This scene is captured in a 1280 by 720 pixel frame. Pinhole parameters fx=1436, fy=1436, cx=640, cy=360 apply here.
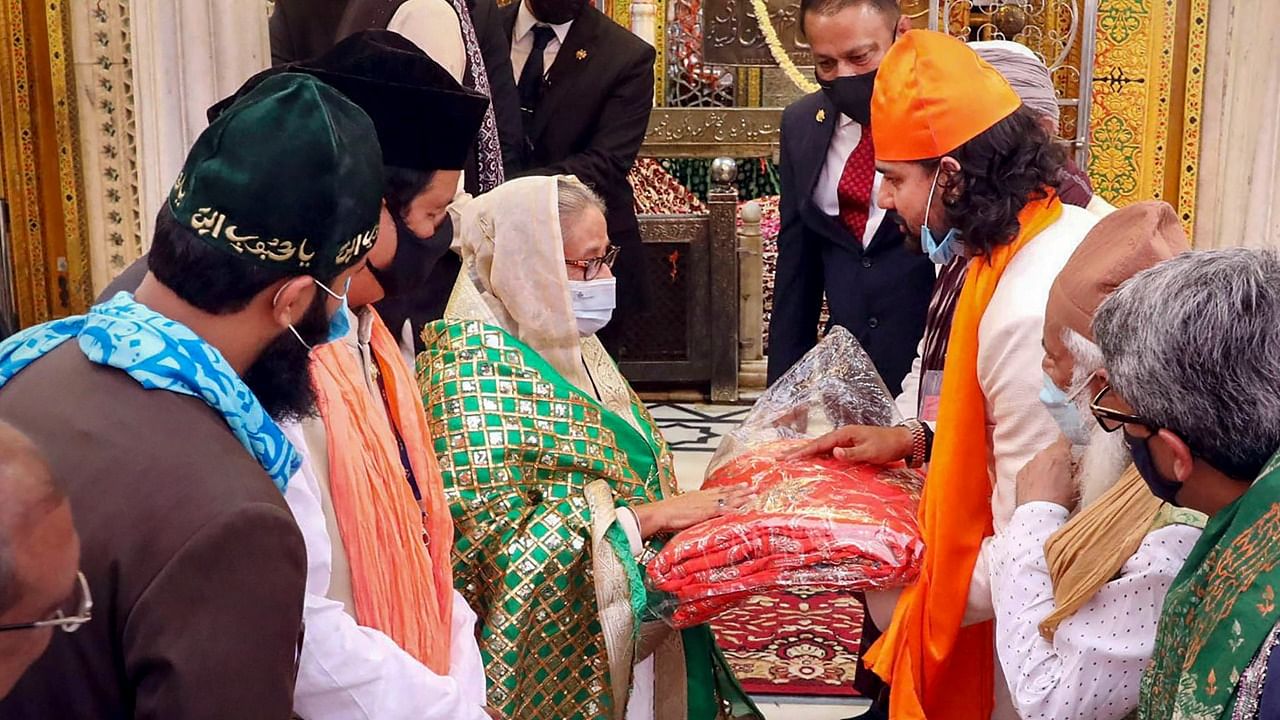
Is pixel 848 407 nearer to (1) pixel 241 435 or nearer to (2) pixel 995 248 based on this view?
(2) pixel 995 248

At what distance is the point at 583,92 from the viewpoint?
5.00 meters

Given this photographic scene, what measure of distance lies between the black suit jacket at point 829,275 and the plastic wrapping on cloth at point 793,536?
32.4 inches

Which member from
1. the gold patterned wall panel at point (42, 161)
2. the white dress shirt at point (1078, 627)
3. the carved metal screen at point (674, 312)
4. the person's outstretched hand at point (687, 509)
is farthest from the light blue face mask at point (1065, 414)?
the gold patterned wall panel at point (42, 161)

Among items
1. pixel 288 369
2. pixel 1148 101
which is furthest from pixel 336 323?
pixel 1148 101

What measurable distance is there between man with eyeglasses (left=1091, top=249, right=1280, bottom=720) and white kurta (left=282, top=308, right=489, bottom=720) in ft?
3.08

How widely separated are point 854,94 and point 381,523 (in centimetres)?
215

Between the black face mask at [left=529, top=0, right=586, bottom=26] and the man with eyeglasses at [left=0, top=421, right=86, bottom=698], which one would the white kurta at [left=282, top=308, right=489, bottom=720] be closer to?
the man with eyeglasses at [left=0, top=421, right=86, bottom=698]

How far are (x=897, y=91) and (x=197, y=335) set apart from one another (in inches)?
68.8

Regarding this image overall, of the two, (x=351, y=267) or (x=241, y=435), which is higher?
(x=351, y=267)

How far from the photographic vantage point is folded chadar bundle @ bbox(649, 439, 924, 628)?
2.66 meters

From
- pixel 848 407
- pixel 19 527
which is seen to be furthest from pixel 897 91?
pixel 19 527

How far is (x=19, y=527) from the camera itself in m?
1.07

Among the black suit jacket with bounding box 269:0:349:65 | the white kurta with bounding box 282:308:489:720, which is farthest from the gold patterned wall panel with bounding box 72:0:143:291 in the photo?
the white kurta with bounding box 282:308:489:720

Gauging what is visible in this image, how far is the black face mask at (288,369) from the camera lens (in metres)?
1.65
